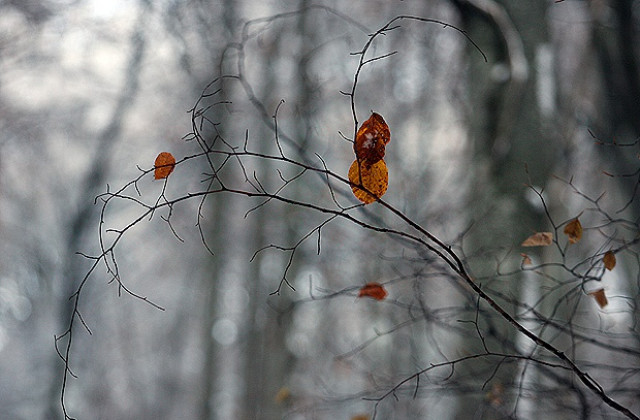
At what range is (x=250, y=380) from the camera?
7.13 m

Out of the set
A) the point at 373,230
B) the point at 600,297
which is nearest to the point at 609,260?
the point at 600,297

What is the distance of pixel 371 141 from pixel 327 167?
4323mm

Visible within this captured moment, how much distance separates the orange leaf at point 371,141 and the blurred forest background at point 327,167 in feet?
2.14

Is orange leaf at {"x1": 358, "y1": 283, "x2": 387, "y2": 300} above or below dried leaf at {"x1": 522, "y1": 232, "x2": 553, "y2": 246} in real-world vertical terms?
below

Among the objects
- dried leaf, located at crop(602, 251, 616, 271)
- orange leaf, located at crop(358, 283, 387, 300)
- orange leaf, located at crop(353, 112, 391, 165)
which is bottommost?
dried leaf, located at crop(602, 251, 616, 271)

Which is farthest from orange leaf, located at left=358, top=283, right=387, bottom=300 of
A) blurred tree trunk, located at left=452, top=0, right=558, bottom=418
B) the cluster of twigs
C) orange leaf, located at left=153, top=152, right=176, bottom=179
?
blurred tree trunk, located at left=452, top=0, right=558, bottom=418

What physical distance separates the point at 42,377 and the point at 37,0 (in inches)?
274

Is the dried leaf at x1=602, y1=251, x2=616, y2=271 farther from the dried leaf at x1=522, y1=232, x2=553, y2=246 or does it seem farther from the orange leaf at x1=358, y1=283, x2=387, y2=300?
the orange leaf at x1=358, y1=283, x2=387, y2=300

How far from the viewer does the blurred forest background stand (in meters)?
2.64

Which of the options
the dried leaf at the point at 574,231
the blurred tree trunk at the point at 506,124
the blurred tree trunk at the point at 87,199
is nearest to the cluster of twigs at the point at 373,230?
the dried leaf at the point at 574,231

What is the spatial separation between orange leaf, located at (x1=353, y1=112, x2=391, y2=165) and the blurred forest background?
25.7 inches

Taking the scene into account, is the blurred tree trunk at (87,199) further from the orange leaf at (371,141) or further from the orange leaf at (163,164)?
the orange leaf at (371,141)

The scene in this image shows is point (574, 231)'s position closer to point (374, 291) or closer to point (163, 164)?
point (374, 291)

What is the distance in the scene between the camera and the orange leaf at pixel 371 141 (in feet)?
4.23
